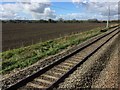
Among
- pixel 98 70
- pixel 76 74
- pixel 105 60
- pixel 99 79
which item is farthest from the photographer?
pixel 105 60

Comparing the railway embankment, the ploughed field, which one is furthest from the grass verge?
the ploughed field

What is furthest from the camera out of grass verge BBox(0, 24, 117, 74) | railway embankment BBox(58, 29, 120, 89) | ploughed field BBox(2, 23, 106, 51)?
ploughed field BBox(2, 23, 106, 51)

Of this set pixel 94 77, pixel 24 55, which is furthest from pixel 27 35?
pixel 94 77

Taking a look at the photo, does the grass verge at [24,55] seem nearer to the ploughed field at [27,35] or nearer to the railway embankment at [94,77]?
the railway embankment at [94,77]

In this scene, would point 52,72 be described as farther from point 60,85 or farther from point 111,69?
point 111,69

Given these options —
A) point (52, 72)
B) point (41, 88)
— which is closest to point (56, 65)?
point (52, 72)

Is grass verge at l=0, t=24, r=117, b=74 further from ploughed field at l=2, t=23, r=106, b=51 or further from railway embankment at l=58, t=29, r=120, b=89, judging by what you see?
ploughed field at l=2, t=23, r=106, b=51

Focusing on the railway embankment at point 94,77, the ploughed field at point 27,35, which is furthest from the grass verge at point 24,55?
the ploughed field at point 27,35

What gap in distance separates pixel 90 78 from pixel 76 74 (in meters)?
0.75

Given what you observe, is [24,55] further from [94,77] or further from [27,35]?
[27,35]

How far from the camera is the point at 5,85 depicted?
731cm

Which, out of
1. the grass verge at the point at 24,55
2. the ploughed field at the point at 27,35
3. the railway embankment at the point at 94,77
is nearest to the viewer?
the railway embankment at the point at 94,77

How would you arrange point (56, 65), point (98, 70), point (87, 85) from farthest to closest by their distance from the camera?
point (56, 65) < point (98, 70) < point (87, 85)

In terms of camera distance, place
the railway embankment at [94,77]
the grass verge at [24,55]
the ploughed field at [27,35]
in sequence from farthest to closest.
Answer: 1. the ploughed field at [27,35]
2. the grass verge at [24,55]
3. the railway embankment at [94,77]
